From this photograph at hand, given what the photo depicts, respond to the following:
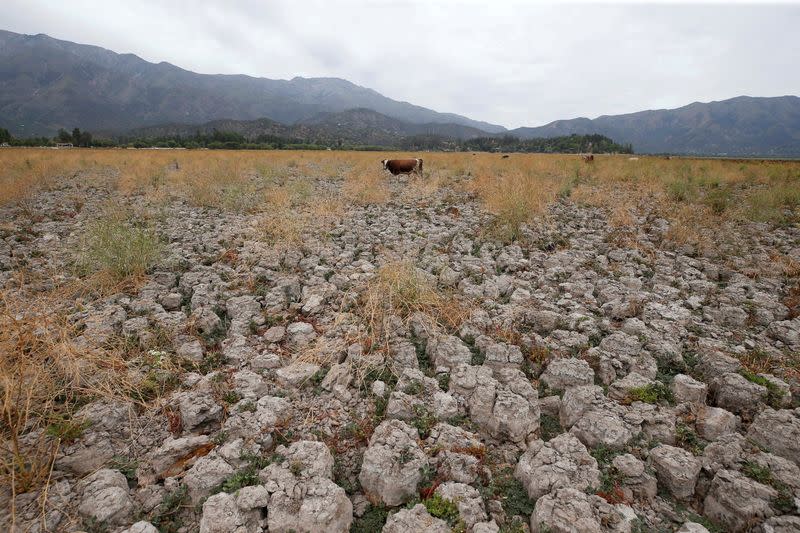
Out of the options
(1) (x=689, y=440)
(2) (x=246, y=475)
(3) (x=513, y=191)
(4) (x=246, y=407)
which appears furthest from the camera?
(3) (x=513, y=191)

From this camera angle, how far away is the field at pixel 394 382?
2023 millimetres

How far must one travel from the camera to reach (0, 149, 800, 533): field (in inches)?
79.7

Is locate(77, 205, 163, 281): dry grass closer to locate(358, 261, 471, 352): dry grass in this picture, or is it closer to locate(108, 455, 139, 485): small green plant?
locate(108, 455, 139, 485): small green plant

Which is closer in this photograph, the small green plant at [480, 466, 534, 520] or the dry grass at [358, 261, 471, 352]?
the small green plant at [480, 466, 534, 520]

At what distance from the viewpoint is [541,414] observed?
2781 mm

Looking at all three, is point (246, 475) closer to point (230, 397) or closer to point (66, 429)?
point (230, 397)

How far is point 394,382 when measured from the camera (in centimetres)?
302

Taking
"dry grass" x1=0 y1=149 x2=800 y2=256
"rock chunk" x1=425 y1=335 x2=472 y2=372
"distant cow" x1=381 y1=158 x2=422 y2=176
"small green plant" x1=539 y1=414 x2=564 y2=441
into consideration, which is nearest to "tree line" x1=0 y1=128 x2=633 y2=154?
"dry grass" x1=0 y1=149 x2=800 y2=256

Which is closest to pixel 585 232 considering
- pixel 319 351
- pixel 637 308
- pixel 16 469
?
pixel 637 308

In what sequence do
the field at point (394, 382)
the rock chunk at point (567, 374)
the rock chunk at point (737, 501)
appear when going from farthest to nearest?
the rock chunk at point (567, 374)
the field at point (394, 382)
the rock chunk at point (737, 501)

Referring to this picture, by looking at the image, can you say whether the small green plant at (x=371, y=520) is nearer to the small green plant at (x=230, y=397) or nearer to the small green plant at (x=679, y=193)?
the small green plant at (x=230, y=397)

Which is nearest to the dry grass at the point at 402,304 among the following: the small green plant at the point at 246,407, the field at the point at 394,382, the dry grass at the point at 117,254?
the field at the point at 394,382

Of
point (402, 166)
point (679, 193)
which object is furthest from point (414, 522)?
point (402, 166)

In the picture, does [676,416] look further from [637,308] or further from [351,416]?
[351,416]
